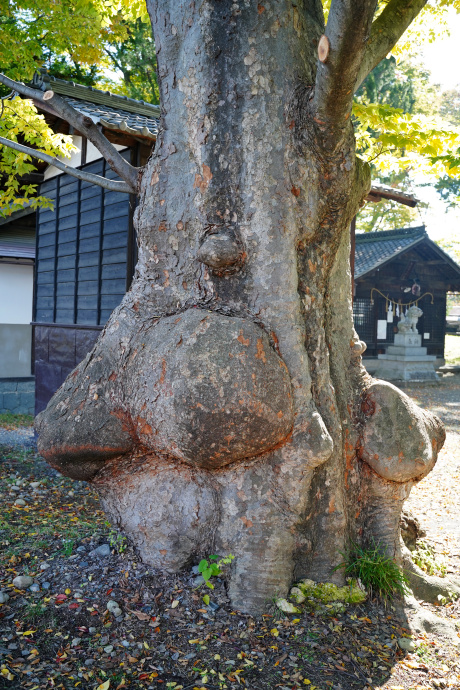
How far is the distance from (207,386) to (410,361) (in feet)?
53.6

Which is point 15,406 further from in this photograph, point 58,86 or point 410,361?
point 410,361

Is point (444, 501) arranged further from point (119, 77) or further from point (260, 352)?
point (119, 77)

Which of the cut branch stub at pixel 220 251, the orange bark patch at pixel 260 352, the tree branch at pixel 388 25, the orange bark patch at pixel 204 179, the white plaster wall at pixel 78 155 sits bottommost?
the orange bark patch at pixel 260 352

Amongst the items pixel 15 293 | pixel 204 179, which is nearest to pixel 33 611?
pixel 204 179

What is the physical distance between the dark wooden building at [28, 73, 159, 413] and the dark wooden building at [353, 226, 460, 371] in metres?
11.5

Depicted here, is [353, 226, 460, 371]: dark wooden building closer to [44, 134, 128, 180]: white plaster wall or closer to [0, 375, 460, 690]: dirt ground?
[44, 134, 128, 180]: white plaster wall

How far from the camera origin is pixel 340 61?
257 centimetres

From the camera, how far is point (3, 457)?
7.05m

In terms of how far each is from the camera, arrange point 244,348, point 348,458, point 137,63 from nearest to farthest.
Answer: point 244,348 < point 348,458 < point 137,63

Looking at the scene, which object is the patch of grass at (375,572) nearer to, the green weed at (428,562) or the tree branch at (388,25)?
the green weed at (428,562)

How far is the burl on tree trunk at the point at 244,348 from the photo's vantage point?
2.80 meters

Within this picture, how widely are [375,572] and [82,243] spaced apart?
19.4ft

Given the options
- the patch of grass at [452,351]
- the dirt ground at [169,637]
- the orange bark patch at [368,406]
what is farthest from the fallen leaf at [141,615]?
the patch of grass at [452,351]

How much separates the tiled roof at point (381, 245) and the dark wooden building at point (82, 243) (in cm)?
1096
